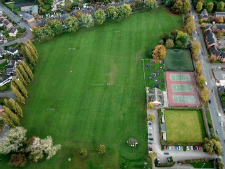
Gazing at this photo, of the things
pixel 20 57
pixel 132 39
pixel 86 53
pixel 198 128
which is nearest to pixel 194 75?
pixel 198 128

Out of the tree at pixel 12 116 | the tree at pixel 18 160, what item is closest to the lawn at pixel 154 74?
the tree at pixel 12 116

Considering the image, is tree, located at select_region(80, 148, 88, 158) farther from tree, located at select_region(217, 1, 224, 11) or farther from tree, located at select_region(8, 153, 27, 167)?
tree, located at select_region(217, 1, 224, 11)

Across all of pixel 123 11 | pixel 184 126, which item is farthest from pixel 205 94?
pixel 123 11


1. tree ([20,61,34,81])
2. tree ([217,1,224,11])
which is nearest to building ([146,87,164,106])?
tree ([20,61,34,81])

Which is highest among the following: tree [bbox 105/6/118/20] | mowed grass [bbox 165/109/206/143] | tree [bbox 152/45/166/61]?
tree [bbox 105/6/118/20]

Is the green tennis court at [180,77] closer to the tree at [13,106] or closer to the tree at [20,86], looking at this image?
the tree at [20,86]

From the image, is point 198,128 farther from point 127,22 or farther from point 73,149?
point 127,22
